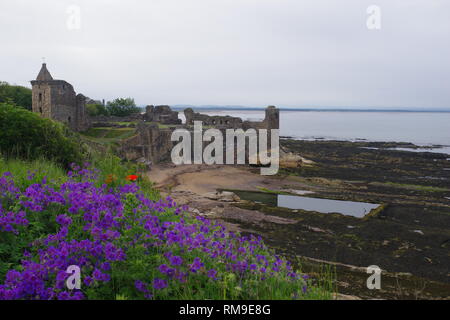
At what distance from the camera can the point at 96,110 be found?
5697 cm

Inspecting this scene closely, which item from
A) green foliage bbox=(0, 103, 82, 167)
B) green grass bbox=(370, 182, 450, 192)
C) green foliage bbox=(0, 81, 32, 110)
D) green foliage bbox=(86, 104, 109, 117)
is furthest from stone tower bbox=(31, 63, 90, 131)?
green grass bbox=(370, 182, 450, 192)

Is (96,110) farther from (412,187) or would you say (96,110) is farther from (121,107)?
(412,187)

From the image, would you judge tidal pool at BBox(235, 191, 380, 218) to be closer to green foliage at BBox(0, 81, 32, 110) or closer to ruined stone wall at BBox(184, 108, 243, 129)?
ruined stone wall at BBox(184, 108, 243, 129)

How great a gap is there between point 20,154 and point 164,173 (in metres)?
24.6

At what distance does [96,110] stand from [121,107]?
21.9ft

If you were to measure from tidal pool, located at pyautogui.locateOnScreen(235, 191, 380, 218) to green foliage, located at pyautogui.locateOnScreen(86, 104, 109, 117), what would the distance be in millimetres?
33510

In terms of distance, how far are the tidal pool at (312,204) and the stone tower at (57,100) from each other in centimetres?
1942

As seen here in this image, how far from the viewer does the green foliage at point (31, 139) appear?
1139 cm

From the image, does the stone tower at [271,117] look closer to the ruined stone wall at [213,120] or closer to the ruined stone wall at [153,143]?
the ruined stone wall at [213,120]

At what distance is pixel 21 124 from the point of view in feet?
38.8

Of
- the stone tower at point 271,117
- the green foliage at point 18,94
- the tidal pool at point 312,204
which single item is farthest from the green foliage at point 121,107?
the tidal pool at point 312,204

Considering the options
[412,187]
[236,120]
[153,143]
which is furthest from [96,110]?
[412,187]
